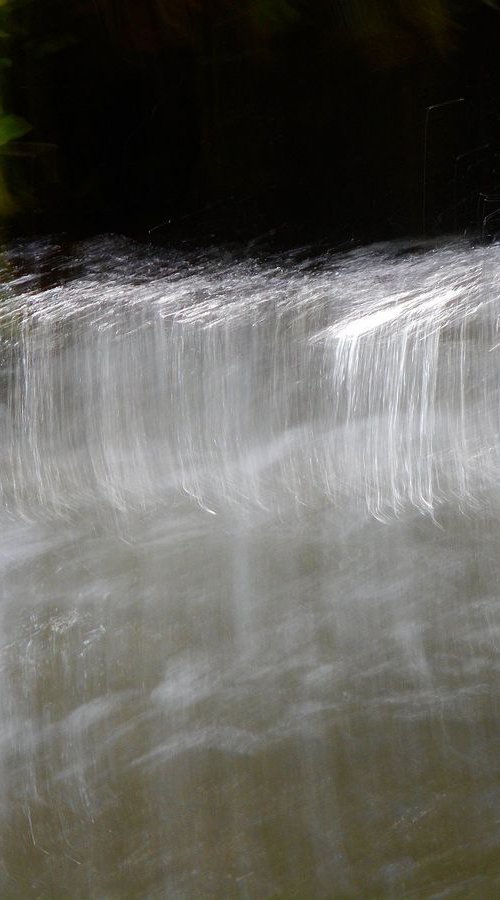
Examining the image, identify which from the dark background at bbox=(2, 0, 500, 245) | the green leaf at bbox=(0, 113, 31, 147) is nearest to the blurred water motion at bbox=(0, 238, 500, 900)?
the dark background at bbox=(2, 0, 500, 245)

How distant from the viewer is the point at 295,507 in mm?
902

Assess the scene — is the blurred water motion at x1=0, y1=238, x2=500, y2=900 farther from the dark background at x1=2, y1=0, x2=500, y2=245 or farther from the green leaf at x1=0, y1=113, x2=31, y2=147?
the green leaf at x1=0, y1=113, x2=31, y2=147

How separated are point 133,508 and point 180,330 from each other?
196mm

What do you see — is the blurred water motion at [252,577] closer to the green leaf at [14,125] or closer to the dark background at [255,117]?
the dark background at [255,117]

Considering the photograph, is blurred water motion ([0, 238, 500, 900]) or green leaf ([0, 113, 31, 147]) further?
green leaf ([0, 113, 31, 147])

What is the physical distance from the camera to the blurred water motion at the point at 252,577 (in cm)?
84

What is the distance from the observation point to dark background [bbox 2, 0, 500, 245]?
903 mm

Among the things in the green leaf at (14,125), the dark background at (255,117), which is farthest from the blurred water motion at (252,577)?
the green leaf at (14,125)

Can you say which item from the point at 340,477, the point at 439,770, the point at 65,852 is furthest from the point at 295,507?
the point at 65,852

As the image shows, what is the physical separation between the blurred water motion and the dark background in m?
0.05

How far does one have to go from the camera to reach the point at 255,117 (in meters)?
0.95

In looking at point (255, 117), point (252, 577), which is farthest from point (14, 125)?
point (252, 577)

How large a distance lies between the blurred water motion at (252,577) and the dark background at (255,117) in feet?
0.17

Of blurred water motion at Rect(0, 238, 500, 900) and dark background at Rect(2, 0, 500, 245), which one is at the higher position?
dark background at Rect(2, 0, 500, 245)
